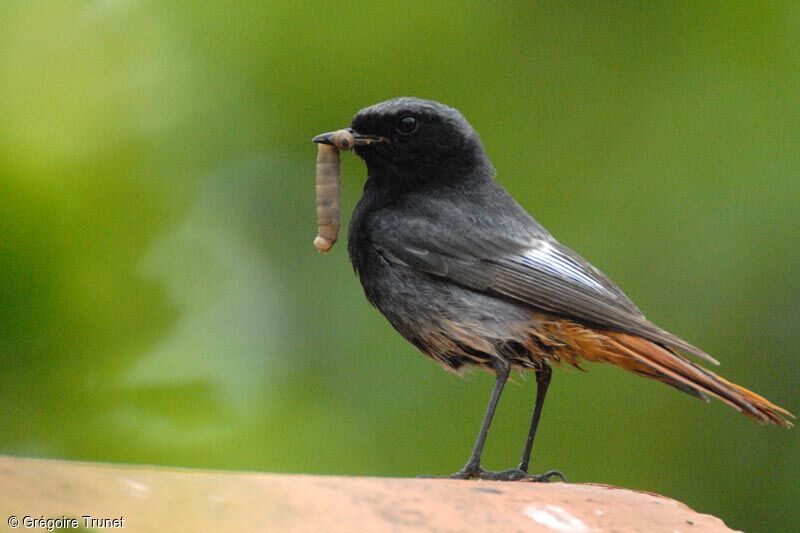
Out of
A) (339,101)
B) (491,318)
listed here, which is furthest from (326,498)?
(339,101)

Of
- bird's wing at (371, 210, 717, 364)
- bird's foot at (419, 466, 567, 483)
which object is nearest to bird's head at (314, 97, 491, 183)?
bird's wing at (371, 210, 717, 364)

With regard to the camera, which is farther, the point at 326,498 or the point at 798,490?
the point at 798,490

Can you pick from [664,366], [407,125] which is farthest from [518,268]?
[407,125]

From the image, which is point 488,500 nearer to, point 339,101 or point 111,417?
point 111,417

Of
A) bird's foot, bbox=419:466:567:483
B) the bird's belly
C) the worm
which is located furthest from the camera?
the worm

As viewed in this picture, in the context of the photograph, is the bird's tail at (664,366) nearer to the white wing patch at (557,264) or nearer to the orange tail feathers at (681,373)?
the orange tail feathers at (681,373)

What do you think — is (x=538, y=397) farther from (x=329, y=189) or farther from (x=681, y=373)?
(x=329, y=189)

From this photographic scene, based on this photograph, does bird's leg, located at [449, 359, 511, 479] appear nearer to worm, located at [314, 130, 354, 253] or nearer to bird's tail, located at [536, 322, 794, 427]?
bird's tail, located at [536, 322, 794, 427]

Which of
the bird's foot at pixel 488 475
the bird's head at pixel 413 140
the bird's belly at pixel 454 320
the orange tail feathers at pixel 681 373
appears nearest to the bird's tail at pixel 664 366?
the orange tail feathers at pixel 681 373
